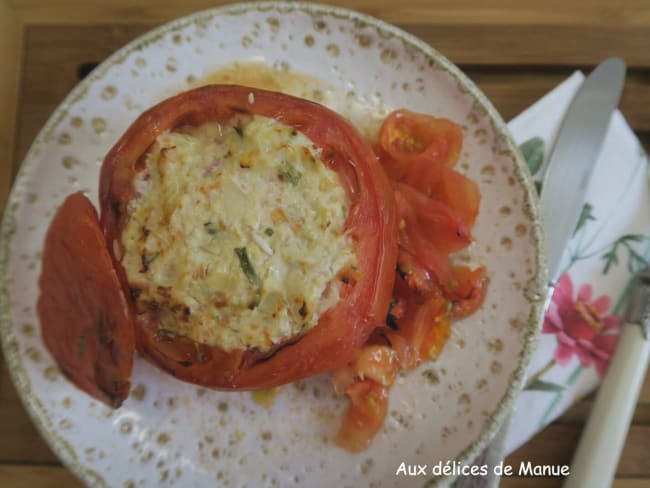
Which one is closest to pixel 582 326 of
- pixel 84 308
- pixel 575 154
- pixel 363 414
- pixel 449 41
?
pixel 575 154

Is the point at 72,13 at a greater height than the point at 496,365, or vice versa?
the point at 72,13

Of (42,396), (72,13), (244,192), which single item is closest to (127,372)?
(42,396)

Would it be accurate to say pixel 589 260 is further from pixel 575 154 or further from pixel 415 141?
pixel 415 141

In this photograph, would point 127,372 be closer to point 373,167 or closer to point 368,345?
point 368,345

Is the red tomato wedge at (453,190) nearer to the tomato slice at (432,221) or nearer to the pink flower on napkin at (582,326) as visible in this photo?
the tomato slice at (432,221)

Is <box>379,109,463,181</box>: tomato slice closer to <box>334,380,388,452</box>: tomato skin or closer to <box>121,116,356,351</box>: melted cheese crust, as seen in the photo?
<box>121,116,356,351</box>: melted cheese crust

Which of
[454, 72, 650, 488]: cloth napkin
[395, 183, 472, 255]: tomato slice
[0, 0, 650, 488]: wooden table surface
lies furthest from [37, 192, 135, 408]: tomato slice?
[454, 72, 650, 488]: cloth napkin
